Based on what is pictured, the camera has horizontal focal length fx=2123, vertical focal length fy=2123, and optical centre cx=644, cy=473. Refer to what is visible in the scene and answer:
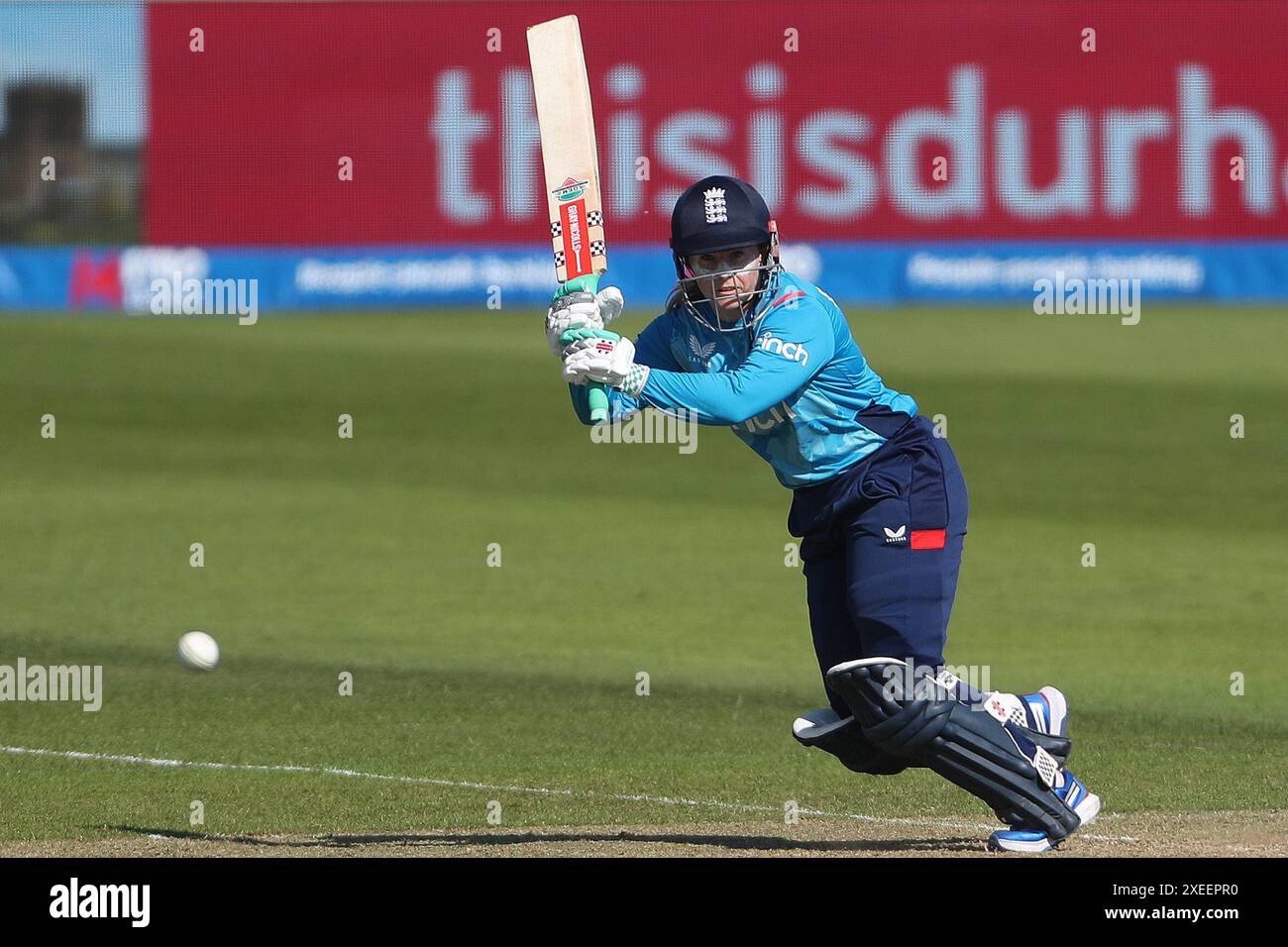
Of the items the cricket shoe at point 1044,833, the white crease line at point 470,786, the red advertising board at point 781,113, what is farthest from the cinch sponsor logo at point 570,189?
the red advertising board at point 781,113

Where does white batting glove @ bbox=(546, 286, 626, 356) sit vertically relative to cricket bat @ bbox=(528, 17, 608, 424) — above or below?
below

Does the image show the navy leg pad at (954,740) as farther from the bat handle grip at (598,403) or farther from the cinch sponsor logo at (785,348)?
the bat handle grip at (598,403)

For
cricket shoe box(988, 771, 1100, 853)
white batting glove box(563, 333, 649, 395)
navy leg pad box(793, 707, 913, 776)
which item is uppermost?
white batting glove box(563, 333, 649, 395)

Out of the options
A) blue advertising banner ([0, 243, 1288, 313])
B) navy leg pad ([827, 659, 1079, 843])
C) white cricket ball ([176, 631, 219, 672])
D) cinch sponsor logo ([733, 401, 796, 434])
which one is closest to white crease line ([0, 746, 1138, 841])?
navy leg pad ([827, 659, 1079, 843])

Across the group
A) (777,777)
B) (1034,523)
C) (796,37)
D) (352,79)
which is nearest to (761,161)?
(796,37)

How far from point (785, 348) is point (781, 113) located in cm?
2827

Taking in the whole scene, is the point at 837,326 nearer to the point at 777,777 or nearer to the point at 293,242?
the point at 777,777

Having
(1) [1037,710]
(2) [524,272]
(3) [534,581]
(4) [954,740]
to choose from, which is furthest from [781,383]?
(2) [524,272]

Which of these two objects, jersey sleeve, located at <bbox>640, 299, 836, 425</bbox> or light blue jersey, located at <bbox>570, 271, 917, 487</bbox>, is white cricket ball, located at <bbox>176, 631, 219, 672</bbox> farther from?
jersey sleeve, located at <bbox>640, 299, 836, 425</bbox>

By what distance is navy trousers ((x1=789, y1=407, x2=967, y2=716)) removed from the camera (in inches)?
275

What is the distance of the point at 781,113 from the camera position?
34.5m

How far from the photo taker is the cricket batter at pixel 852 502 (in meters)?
6.94

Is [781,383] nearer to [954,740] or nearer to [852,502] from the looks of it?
[852,502]

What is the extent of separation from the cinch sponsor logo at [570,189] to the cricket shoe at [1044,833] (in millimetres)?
2645
